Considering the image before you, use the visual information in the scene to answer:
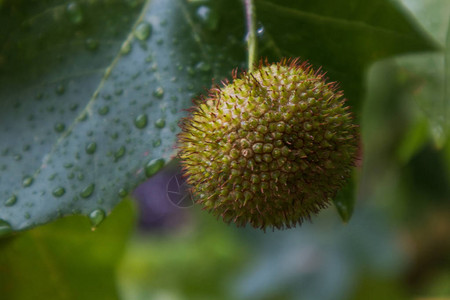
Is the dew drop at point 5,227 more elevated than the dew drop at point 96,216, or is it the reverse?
the dew drop at point 5,227

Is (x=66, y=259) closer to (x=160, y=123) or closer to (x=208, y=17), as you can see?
(x=160, y=123)

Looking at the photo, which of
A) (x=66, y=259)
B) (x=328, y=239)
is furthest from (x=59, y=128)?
(x=328, y=239)

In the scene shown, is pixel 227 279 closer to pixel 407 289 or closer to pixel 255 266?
pixel 255 266

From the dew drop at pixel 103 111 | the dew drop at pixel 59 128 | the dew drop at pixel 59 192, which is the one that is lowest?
the dew drop at pixel 59 192

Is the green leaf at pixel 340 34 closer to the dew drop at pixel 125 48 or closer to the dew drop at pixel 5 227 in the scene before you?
the dew drop at pixel 125 48

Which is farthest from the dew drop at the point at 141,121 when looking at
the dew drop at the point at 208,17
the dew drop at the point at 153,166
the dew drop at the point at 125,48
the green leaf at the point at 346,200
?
the green leaf at the point at 346,200

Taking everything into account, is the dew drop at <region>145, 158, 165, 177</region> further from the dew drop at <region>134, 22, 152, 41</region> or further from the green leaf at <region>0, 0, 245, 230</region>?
the dew drop at <region>134, 22, 152, 41</region>
